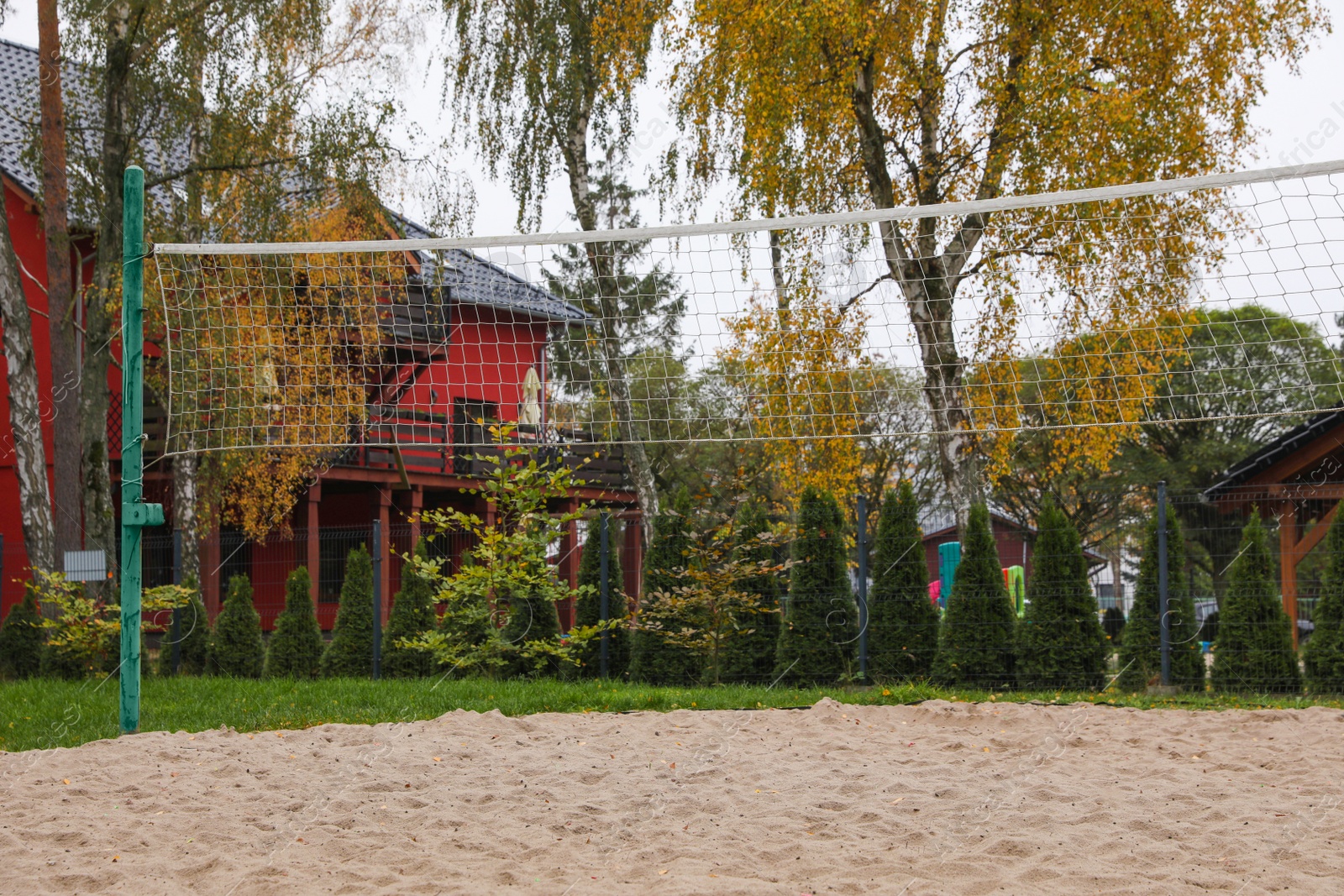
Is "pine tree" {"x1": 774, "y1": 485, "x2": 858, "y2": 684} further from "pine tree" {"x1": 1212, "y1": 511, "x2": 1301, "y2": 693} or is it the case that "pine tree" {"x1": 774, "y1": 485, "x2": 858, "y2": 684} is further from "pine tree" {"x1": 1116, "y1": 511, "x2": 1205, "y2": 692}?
"pine tree" {"x1": 1212, "y1": 511, "x2": 1301, "y2": 693}

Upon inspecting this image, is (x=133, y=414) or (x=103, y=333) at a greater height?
(x=103, y=333)

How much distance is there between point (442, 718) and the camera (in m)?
6.83

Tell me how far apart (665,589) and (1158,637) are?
14.0ft

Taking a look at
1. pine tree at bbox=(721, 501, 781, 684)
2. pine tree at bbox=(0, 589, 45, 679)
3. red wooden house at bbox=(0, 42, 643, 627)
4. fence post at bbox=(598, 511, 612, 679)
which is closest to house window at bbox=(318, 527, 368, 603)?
red wooden house at bbox=(0, 42, 643, 627)

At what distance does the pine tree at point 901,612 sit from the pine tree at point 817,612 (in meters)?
0.25

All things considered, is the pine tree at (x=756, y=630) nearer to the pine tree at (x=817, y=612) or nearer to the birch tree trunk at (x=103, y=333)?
the pine tree at (x=817, y=612)

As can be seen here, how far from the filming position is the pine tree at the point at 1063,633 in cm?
931

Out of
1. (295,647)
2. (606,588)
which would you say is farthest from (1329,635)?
(295,647)

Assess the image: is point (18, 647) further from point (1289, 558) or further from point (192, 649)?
point (1289, 558)

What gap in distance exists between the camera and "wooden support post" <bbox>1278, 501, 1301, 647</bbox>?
34.0ft

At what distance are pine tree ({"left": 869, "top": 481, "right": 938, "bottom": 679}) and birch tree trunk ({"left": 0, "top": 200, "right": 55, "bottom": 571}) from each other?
26.3 ft

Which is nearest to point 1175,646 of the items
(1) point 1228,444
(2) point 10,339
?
(2) point 10,339

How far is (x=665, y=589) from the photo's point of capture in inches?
399

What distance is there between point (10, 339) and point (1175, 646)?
11.1 metres
